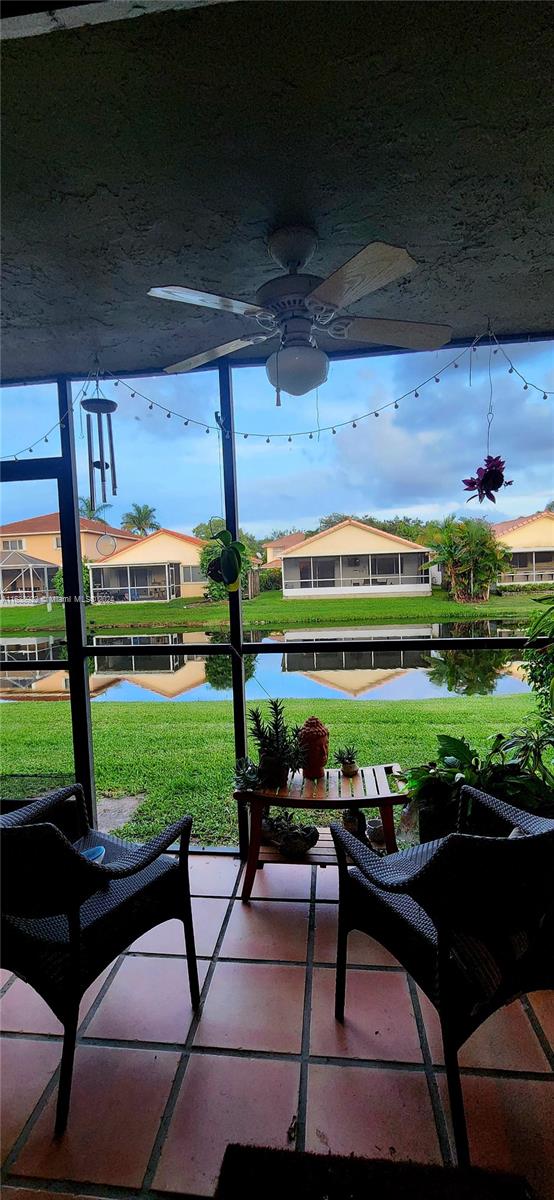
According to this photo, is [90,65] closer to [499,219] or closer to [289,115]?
[289,115]

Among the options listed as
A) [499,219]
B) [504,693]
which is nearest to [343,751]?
[504,693]

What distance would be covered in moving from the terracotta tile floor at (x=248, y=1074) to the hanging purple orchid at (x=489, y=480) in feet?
6.75

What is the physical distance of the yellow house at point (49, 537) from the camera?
3.08 meters

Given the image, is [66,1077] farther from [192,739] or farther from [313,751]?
[192,739]

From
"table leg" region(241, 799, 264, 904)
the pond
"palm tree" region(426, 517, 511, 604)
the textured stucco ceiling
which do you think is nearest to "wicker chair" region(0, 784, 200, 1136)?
"table leg" region(241, 799, 264, 904)

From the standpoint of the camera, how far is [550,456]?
2.72 meters

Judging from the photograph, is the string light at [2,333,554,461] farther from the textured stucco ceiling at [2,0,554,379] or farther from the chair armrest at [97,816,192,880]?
the chair armrest at [97,816,192,880]

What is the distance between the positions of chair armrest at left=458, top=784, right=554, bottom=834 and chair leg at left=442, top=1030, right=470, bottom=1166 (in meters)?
0.61

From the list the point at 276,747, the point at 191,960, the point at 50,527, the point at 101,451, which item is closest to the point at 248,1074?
the point at 191,960

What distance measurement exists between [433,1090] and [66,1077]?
1.04m

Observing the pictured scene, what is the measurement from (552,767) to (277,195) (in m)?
2.81

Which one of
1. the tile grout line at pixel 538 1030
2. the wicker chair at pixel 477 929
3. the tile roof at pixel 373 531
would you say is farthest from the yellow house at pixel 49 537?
the tile grout line at pixel 538 1030

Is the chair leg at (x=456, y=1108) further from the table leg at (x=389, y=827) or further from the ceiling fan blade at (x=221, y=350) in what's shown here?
the ceiling fan blade at (x=221, y=350)

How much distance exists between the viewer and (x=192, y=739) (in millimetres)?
3305
